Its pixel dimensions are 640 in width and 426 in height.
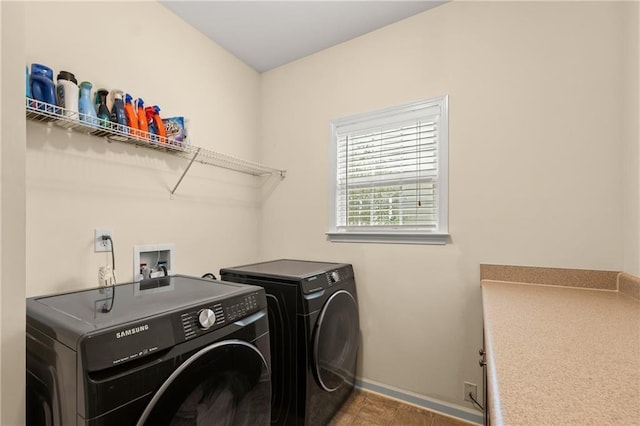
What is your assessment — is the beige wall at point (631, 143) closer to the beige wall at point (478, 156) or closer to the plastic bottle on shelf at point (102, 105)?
the beige wall at point (478, 156)

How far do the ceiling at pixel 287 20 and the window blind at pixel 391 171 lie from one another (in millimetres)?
630

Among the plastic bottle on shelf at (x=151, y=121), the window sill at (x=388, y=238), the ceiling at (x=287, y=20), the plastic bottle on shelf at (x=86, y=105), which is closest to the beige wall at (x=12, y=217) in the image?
the plastic bottle on shelf at (x=86, y=105)

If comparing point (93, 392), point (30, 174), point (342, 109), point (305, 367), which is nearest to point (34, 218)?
point (30, 174)

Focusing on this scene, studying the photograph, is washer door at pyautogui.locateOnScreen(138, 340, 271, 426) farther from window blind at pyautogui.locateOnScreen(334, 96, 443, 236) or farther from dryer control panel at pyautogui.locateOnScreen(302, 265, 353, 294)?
window blind at pyautogui.locateOnScreen(334, 96, 443, 236)

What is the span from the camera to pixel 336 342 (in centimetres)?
172

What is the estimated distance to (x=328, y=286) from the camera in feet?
5.65

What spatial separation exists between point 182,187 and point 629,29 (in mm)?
2569

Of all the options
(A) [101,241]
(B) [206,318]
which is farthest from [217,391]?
(A) [101,241]

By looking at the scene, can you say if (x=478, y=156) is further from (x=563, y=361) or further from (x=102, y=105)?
(x=102, y=105)

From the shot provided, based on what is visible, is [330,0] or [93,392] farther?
[330,0]

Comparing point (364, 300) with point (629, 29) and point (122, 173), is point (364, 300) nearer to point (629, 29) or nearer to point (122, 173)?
point (122, 173)

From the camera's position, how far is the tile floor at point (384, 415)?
172 centimetres

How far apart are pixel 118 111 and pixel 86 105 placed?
0.14 meters

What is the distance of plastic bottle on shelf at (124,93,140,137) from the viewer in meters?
1.50
